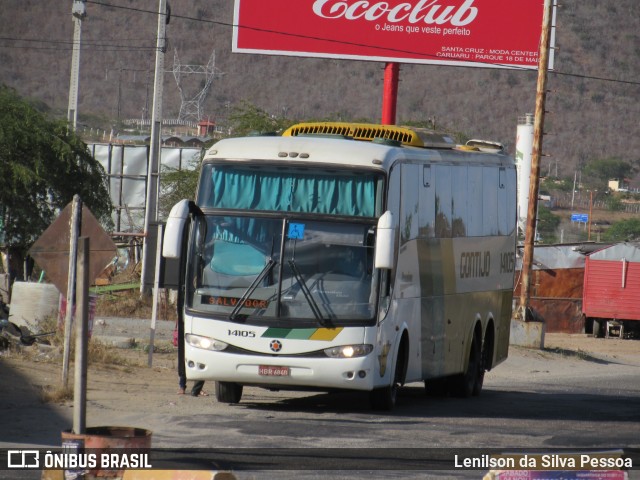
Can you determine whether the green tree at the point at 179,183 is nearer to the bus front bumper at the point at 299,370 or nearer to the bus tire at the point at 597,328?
the bus tire at the point at 597,328

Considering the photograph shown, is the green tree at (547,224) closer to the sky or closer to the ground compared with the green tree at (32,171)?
closer to the ground

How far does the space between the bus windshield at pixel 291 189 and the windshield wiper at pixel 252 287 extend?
70 cm

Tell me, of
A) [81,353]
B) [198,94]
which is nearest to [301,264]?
[81,353]

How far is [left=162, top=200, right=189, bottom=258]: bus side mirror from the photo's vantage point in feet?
49.6

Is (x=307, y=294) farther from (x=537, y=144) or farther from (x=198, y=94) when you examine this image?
(x=198, y=94)

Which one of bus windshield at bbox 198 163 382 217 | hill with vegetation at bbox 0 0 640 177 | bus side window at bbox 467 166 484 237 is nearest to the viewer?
bus windshield at bbox 198 163 382 217

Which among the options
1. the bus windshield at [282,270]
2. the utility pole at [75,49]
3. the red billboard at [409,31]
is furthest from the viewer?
the utility pole at [75,49]

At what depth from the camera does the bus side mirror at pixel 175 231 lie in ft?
49.6

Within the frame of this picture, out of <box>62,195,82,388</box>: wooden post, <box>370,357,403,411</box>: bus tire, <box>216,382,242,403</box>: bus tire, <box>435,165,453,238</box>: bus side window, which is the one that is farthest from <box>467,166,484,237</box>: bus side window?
<box>62,195,82,388</box>: wooden post

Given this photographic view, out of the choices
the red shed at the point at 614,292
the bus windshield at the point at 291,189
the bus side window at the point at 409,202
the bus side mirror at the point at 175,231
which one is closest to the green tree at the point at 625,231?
the red shed at the point at 614,292

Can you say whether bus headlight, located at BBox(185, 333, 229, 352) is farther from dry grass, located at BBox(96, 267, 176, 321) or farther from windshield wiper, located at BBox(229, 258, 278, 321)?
dry grass, located at BBox(96, 267, 176, 321)

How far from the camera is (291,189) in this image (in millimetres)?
15688

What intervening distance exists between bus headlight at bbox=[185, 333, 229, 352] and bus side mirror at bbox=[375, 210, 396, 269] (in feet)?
6.65

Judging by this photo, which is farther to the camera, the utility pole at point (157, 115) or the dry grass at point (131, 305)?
the utility pole at point (157, 115)
